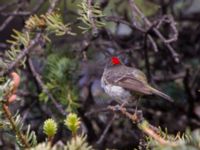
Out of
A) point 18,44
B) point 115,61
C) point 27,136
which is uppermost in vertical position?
point 27,136

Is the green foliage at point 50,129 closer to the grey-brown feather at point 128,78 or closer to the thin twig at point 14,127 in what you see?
the thin twig at point 14,127

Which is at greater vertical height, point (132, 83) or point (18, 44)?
point (18, 44)

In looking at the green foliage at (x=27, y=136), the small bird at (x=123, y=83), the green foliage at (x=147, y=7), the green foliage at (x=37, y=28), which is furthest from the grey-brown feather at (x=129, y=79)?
the green foliage at (x=27, y=136)

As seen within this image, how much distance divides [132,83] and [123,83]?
92mm

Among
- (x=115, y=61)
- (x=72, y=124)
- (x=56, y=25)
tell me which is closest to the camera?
(x=72, y=124)

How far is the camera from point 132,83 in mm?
2439

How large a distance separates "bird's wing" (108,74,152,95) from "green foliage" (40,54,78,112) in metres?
0.24

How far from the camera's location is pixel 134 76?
247 cm

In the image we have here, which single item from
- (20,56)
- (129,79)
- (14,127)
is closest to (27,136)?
(14,127)

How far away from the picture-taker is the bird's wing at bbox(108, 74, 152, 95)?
7.55 ft

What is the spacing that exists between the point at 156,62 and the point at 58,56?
69cm

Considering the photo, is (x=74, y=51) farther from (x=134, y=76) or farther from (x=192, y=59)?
(x=192, y=59)

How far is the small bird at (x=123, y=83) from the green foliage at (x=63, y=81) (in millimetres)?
185

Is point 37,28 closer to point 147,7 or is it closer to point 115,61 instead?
point 115,61
